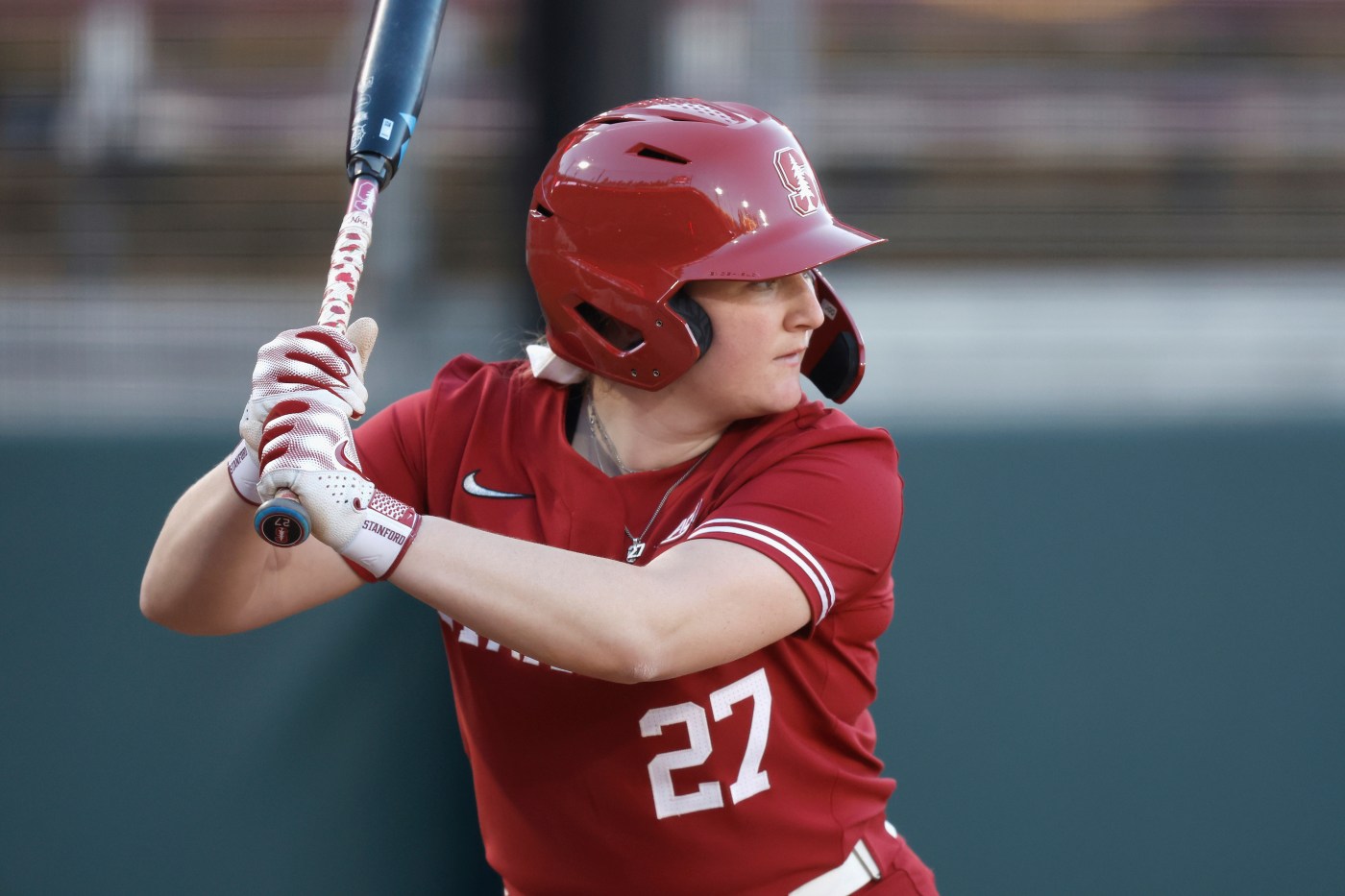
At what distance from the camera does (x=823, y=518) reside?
5.03 ft

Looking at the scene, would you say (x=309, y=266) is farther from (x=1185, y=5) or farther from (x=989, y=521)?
(x=1185, y=5)

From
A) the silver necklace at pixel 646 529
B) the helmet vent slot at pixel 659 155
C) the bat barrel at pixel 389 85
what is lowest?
the silver necklace at pixel 646 529

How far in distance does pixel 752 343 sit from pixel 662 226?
177 mm

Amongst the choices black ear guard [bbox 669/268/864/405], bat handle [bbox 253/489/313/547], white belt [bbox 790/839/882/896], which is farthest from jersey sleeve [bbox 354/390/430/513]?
white belt [bbox 790/839/882/896]

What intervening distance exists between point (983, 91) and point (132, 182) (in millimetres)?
1842

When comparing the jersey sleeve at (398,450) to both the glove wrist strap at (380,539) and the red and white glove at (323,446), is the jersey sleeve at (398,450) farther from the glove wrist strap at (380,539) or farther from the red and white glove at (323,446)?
the glove wrist strap at (380,539)

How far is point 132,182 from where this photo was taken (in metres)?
2.79

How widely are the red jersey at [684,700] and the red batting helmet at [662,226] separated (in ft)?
0.51

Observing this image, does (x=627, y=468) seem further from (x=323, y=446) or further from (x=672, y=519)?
(x=323, y=446)

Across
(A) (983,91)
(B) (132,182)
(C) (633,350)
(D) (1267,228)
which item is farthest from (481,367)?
(D) (1267,228)

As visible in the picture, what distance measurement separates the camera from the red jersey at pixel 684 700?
160cm

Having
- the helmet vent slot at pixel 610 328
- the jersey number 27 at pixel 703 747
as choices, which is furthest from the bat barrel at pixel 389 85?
the jersey number 27 at pixel 703 747

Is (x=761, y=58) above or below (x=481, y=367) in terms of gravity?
above

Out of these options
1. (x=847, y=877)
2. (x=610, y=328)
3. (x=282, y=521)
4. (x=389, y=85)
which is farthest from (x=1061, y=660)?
(x=282, y=521)
